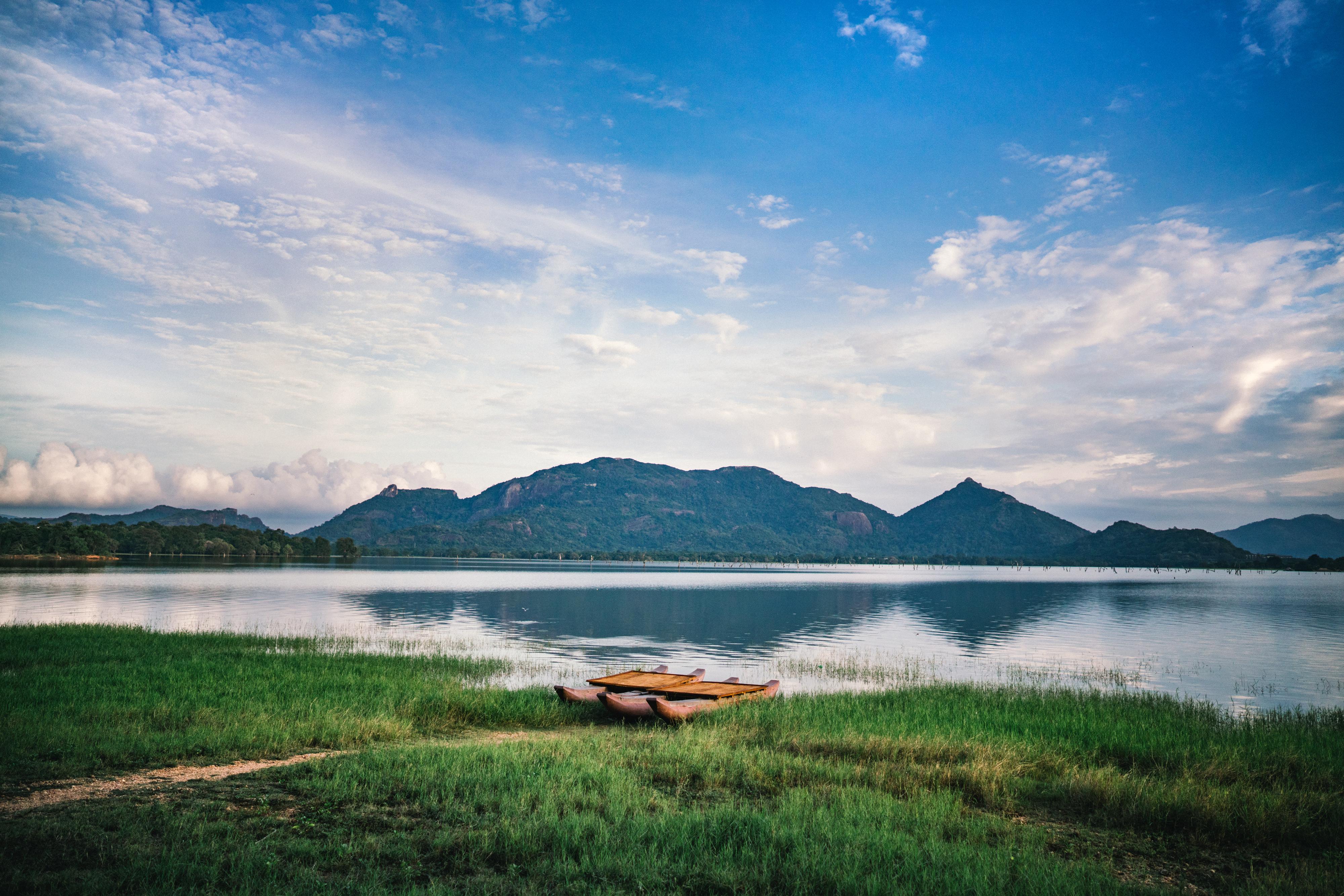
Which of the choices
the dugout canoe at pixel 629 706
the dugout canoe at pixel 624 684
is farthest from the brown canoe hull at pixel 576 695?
the dugout canoe at pixel 629 706

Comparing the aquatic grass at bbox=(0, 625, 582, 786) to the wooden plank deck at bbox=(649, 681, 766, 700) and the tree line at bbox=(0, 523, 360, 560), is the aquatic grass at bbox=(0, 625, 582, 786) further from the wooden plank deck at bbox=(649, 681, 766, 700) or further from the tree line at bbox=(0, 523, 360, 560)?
the tree line at bbox=(0, 523, 360, 560)

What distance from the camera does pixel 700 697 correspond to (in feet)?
72.9

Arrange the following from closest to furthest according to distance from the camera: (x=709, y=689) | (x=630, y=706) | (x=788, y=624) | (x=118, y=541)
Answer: (x=630, y=706) < (x=709, y=689) < (x=788, y=624) < (x=118, y=541)

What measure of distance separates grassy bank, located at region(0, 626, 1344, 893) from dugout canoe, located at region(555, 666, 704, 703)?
1.59 feet

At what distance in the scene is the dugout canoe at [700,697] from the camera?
773 inches

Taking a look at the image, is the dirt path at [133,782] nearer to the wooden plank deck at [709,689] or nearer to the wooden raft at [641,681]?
the wooden raft at [641,681]

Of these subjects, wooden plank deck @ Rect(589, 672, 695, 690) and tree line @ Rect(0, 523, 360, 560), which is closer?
wooden plank deck @ Rect(589, 672, 695, 690)

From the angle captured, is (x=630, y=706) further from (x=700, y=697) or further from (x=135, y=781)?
(x=135, y=781)

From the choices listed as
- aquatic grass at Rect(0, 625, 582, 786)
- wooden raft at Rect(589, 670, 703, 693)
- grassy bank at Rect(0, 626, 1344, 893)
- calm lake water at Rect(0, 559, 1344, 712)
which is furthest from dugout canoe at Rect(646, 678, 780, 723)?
calm lake water at Rect(0, 559, 1344, 712)

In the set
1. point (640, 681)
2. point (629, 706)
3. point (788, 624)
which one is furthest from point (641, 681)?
point (788, 624)

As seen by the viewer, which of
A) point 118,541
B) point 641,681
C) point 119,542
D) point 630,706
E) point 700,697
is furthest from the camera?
point 119,542

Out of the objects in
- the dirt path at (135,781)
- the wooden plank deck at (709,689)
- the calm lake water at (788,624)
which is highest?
the dirt path at (135,781)

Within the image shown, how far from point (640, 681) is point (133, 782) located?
1456cm

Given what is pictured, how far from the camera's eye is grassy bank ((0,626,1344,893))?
8.61 meters
